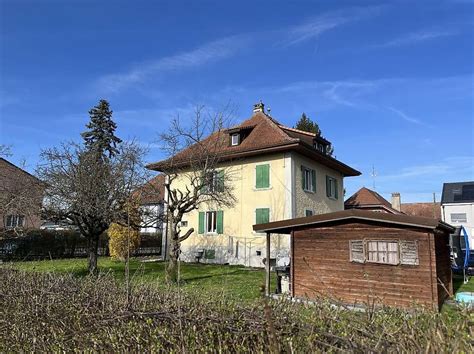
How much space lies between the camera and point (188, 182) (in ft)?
83.7

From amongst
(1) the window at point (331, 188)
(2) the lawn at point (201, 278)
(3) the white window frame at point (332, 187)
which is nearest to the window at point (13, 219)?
(2) the lawn at point (201, 278)

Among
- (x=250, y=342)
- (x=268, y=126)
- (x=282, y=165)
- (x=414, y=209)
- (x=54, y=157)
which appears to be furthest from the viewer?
(x=414, y=209)

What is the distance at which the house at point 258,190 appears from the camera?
2169cm

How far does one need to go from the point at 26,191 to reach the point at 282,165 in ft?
43.3

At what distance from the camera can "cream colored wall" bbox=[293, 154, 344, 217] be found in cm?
2220

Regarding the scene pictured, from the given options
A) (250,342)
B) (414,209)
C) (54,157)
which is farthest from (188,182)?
(414,209)

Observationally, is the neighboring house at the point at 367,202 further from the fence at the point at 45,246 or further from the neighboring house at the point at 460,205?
the fence at the point at 45,246

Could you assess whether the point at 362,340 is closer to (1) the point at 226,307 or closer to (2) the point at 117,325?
(1) the point at 226,307

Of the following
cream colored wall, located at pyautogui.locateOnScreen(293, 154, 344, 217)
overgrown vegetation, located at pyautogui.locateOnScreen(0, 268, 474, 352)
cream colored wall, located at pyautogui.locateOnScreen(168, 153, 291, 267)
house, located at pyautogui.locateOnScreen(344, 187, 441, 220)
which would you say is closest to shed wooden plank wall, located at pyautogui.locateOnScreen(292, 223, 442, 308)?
overgrown vegetation, located at pyautogui.locateOnScreen(0, 268, 474, 352)

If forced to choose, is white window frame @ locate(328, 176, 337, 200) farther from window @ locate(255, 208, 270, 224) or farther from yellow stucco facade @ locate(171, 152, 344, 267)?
window @ locate(255, 208, 270, 224)

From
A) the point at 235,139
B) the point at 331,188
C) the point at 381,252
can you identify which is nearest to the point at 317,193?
the point at 331,188

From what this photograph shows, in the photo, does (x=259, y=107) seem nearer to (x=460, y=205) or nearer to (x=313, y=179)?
(x=313, y=179)

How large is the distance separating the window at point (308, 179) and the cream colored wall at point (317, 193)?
25 cm

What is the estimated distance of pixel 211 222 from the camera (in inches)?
969
